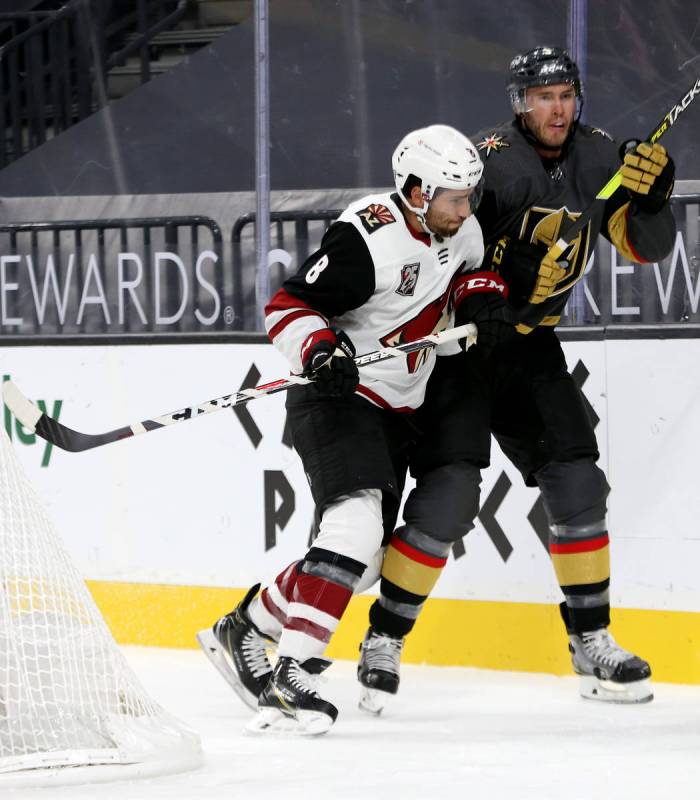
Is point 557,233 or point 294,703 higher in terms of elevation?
point 557,233

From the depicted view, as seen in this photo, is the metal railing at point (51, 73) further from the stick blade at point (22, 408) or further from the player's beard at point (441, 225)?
the player's beard at point (441, 225)

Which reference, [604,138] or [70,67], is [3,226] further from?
[604,138]

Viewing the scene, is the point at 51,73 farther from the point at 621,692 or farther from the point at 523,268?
the point at 621,692

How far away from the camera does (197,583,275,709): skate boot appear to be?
10.6 feet

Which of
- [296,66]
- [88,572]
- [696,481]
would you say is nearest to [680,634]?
[696,481]

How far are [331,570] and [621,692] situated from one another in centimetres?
66

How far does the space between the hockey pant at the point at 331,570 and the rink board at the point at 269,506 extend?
0.71m

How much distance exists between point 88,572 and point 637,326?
4.94ft

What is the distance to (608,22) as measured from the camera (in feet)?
13.8

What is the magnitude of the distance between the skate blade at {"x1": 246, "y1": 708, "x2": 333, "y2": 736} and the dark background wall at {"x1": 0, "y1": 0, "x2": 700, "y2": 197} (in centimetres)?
168

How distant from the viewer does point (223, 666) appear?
3.30 meters

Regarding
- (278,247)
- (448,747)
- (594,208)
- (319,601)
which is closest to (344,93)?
(278,247)

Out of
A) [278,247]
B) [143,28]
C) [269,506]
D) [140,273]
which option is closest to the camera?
[269,506]

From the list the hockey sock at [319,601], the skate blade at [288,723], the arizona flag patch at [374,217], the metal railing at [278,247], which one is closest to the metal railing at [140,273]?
the metal railing at [278,247]
